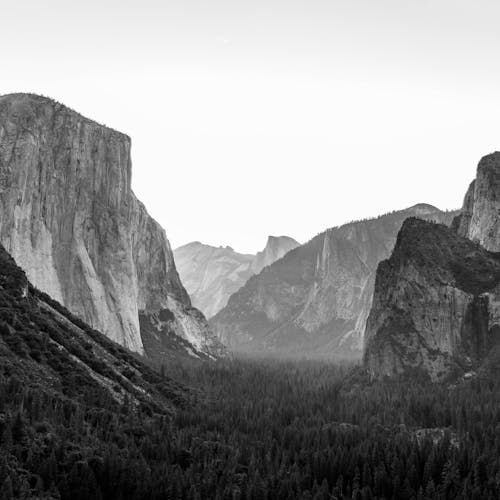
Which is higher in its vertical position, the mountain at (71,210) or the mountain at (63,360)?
the mountain at (71,210)

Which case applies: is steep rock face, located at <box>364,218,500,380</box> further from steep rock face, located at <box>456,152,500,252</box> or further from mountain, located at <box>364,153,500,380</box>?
steep rock face, located at <box>456,152,500,252</box>

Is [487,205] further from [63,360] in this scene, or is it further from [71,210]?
[63,360]

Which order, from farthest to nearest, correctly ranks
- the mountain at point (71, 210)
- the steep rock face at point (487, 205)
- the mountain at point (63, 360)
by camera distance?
the steep rock face at point (487, 205), the mountain at point (71, 210), the mountain at point (63, 360)

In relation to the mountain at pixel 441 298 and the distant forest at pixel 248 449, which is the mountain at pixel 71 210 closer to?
the distant forest at pixel 248 449

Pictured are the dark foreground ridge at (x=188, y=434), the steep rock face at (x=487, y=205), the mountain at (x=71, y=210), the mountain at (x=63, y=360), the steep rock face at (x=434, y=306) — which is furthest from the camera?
the steep rock face at (x=487, y=205)

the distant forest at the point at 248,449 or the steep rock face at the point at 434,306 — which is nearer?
the distant forest at the point at 248,449

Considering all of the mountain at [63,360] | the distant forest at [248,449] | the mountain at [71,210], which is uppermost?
the mountain at [71,210]

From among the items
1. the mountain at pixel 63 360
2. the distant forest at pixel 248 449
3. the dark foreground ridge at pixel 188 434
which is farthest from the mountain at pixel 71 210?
the distant forest at pixel 248 449
